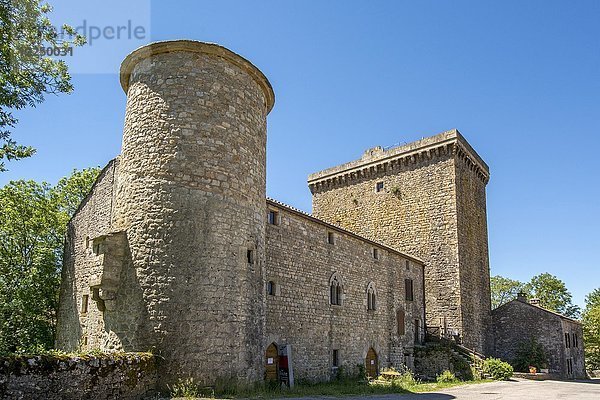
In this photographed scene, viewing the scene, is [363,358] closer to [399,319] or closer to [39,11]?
[399,319]

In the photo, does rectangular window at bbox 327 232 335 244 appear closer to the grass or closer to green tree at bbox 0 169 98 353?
the grass

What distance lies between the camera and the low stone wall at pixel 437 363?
25.5 meters

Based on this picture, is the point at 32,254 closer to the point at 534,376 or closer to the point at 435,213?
the point at 435,213

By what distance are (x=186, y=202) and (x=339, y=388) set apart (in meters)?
9.35

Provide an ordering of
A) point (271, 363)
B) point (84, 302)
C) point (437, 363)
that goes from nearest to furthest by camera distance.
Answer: point (271, 363) < point (84, 302) < point (437, 363)

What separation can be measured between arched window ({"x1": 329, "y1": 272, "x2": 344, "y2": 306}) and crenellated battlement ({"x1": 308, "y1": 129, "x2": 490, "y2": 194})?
13264 mm

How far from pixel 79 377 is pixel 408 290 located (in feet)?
66.9

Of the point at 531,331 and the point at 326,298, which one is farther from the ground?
the point at 326,298

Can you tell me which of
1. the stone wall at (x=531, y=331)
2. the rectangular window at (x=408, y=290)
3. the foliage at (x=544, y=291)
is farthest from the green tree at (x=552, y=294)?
the rectangular window at (x=408, y=290)

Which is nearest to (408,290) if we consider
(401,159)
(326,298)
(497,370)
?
(497,370)

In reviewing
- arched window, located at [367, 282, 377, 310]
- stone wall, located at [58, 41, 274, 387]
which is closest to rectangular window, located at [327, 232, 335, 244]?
arched window, located at [367, 282, 377, 310]

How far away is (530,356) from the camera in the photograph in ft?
99.9

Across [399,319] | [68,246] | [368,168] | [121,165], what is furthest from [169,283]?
[368,168]

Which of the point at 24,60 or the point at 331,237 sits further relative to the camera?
the point at 331,237
